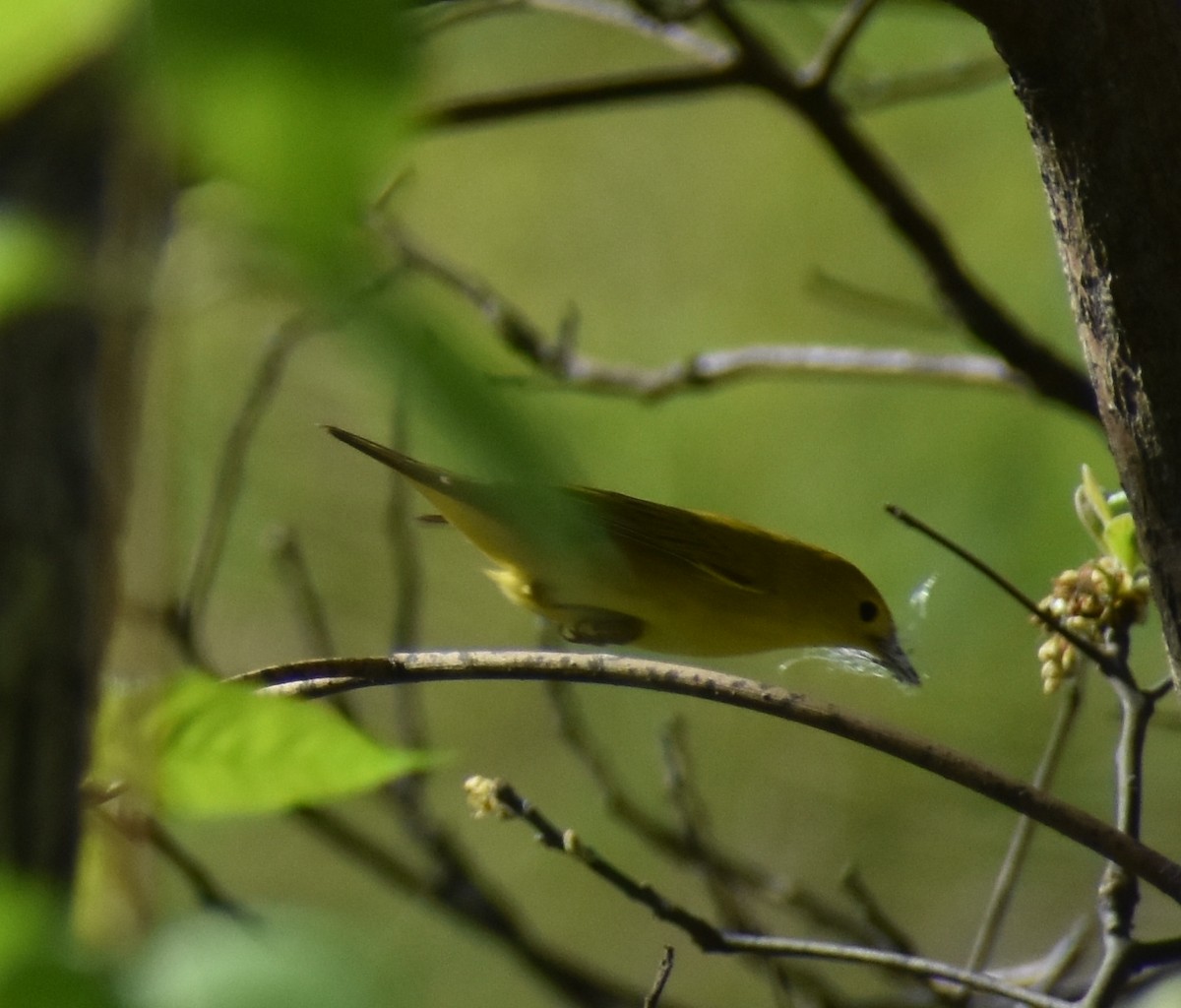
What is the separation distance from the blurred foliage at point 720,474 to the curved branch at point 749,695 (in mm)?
2185

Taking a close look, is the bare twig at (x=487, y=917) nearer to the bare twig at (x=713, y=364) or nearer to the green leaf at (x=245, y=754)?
the bare twig at (x=713, y=364)

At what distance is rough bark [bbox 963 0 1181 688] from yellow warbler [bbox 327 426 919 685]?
0.99 meters

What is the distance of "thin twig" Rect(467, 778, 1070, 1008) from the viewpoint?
1.16 metres

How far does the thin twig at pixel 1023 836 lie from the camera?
150cm

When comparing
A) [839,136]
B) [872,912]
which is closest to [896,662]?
[872,912]

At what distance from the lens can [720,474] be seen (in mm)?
4961

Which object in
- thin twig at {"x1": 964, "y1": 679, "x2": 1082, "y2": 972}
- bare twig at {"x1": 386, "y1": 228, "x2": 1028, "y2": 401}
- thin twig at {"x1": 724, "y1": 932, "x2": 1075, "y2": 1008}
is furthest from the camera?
bare twig at {"x1": 386, "y1": 228, "x2": 1028, "y2": 401}

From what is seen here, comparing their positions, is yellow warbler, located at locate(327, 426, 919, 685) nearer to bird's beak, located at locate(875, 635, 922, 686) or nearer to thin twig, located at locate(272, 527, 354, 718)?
bird's beak, located at locate(875, 635, 922, 686)

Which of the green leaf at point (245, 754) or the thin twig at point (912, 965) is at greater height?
the green leaf at point (245, 754)

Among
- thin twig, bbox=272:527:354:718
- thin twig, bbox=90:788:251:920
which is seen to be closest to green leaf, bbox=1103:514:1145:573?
thin twig, bbox=90:788:251:920

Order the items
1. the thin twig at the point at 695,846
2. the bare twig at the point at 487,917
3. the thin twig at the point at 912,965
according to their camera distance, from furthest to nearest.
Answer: the bare twig at the point at 487,917
the thin twig at the point at 695,846
the thin twig at the point at 912,965

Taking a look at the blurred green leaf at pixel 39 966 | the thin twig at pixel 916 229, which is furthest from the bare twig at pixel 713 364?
the blurred green leaf at pixel 39 966

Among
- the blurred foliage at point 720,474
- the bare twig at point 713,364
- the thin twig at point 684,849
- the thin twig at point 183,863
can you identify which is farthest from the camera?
the blurred foliage at point 720,474

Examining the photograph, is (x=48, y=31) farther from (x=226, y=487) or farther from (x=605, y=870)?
(x=226, y=487)
